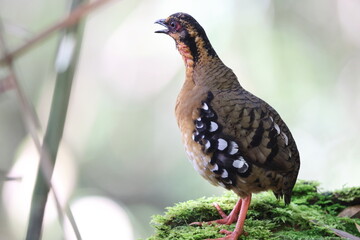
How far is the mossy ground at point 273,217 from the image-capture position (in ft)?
9.68

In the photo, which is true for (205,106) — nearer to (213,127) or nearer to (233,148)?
(213,127)

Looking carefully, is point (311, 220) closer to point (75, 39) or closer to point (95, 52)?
point (75, 39)

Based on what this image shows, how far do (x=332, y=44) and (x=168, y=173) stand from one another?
12.2 ft

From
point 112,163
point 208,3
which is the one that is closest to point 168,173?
point 112,163

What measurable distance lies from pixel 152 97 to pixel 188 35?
17.2 ft

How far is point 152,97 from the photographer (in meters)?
8.81

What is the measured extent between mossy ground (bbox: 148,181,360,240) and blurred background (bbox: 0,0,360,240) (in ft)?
11.8

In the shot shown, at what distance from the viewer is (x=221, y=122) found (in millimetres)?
3209

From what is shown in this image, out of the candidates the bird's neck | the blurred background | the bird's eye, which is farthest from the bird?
the blurred background

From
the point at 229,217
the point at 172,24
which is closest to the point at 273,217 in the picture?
the point at 229,217

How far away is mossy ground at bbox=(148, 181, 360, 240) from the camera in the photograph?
295cm

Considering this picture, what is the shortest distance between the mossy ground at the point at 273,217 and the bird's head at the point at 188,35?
43.0 inches

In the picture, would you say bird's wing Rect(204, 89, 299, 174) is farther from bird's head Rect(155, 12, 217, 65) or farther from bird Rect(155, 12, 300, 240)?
bird's head Rect(155, 12, 217, 65)

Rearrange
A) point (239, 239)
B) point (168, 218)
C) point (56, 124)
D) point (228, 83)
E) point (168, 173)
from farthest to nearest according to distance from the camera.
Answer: point (168, 173)
point (228, 83)
point (168, 218)
point (239, 239)
point (56, 124)
